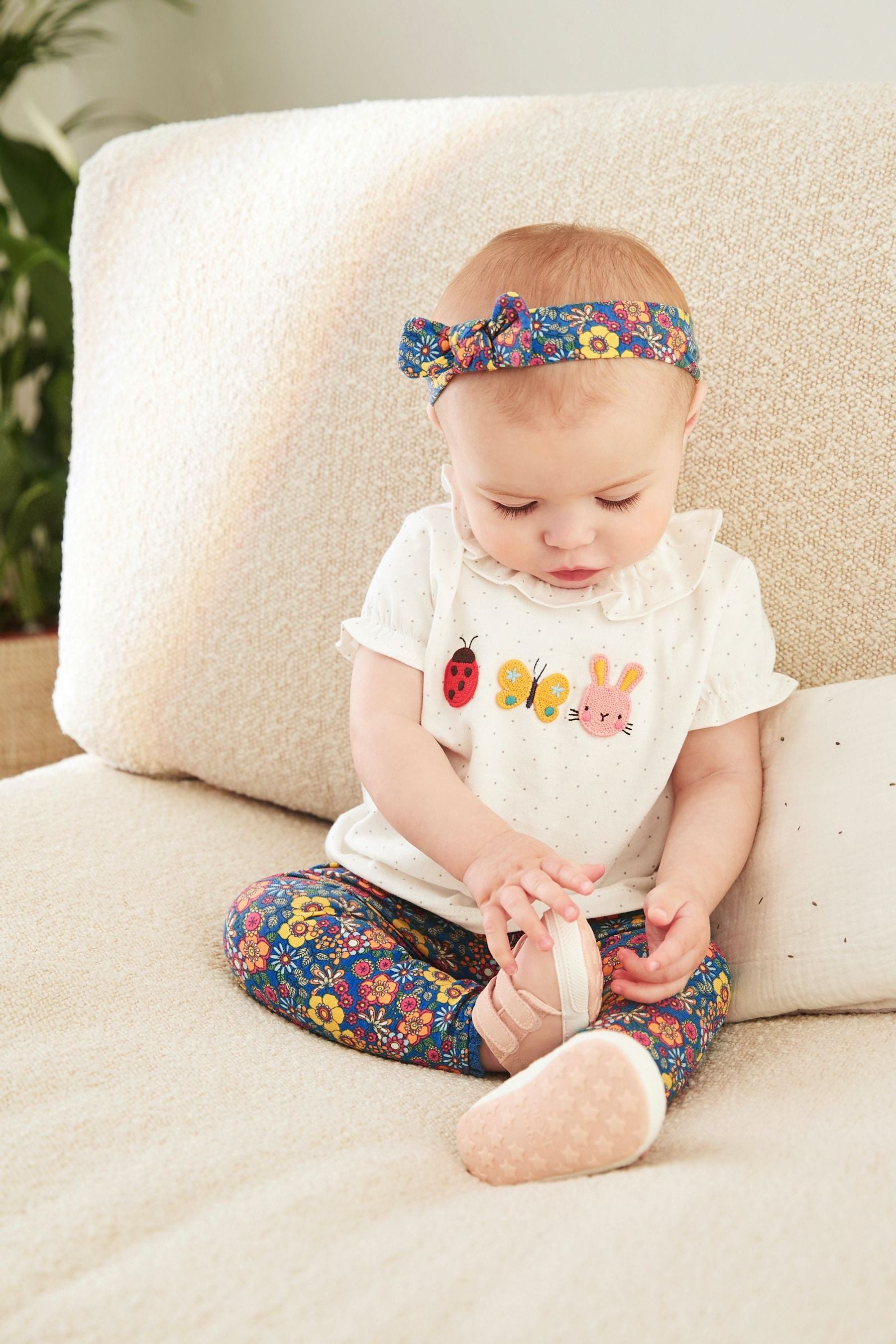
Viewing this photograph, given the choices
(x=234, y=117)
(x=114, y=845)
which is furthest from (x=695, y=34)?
(x=114, y=845)

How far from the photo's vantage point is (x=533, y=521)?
89 cm

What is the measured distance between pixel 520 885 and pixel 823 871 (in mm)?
225

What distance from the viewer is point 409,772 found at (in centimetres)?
94

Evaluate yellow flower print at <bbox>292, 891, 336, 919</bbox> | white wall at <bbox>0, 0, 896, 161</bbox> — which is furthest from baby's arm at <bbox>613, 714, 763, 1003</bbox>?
white wall at <bbox>0, 0, 896, 161</bbox>

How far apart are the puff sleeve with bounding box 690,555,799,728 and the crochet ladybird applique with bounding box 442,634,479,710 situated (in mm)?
170

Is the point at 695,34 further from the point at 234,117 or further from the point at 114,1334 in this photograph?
the point at 114,1334

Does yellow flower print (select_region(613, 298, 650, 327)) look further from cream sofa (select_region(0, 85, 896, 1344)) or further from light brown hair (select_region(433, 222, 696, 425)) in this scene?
cream sofa (select_region(0, 85, 896, 1344))

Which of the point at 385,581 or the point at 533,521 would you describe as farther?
the point at 385,581

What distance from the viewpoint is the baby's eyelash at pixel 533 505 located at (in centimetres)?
88

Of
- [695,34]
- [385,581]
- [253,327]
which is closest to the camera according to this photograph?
[385,581]

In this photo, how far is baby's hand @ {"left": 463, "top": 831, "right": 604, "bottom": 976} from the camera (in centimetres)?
76

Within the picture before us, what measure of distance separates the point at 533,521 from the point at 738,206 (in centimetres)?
35

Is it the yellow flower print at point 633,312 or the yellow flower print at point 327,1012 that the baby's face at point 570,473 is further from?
the yellow flower print at point 327,1012

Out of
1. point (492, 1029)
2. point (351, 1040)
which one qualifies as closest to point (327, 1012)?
point (351, 1040)
